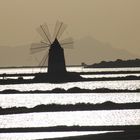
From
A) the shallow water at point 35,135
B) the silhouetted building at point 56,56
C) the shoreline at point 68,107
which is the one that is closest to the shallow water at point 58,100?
the silhouetted building at point 56,56

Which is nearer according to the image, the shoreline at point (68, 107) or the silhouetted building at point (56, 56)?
the shoreline at point (68, 107)

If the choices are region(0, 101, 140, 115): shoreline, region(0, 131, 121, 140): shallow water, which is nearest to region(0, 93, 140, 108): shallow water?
region(0, 101, 140, 115): shoreline

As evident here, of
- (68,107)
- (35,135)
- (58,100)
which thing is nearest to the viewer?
(35,135)

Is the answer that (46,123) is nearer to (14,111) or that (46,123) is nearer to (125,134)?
(14,111)

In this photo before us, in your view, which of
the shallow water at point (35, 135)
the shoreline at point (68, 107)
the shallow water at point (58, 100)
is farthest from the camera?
the shallow water at point (58, 100)

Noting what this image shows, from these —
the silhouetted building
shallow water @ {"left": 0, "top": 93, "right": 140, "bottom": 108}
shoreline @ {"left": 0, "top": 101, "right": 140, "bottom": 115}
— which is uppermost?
the silhouetted building

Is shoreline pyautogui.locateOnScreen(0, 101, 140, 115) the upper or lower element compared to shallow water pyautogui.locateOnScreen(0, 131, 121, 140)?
lower

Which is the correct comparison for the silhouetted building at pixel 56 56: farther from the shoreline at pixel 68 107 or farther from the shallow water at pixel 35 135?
the shallow water at pixel 35 135

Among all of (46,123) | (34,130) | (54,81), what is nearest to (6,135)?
(34,130)

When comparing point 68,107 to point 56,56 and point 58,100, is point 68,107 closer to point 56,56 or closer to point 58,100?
point 58,100

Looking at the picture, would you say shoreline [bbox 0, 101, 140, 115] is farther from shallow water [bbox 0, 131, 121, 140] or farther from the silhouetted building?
the silhouetted building

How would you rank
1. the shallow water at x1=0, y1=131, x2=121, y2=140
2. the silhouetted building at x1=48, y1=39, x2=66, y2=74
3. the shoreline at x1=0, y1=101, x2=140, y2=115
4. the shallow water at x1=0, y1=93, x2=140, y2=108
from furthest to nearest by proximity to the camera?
the silhouetted building at x1=48, y1=39, x2=66, y2=74 < the shallow water at x1=0, y1=93, x2=140, y2=108 < the shoreline at x1=0, y1=101, x2=140, y2=115 < the shallow water at x1=0, y1=131, x2=121, y2=140

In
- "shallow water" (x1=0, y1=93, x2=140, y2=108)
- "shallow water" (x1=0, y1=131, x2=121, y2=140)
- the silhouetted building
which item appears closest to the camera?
"shallow water" (x1=0, y1=131, x2=121, y2=140)

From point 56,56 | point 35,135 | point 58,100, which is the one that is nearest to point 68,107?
point 35,135
